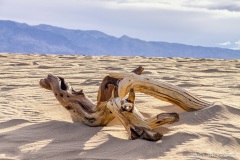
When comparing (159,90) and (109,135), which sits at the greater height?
(159,90)

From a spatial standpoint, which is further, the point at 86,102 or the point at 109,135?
the point at 86,102

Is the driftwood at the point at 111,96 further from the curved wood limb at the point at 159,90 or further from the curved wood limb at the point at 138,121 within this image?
the curved wood limb at the point at 138,121

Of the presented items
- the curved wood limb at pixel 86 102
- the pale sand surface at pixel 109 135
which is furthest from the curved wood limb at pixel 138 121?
the curved wood limb at pixel 86 102

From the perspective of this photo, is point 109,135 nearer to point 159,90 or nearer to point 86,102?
point 86,102

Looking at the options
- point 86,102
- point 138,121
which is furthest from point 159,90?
Answer: point 138,121

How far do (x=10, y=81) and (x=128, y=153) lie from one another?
4671 millimetres

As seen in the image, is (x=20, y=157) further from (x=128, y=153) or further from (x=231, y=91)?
(x=231, y=91)

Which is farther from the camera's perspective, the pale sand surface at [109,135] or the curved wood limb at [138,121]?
the curved wood limb at [138,121]

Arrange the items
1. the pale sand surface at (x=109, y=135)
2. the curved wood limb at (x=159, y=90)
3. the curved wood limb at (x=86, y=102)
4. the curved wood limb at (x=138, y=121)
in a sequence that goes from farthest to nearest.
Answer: the curved wood limb at (x=159, y=90) → the curved wood limb at (x=86, y=102) → the curved wood limb at (x=138, y=121) → the pale sand surface at (x=109, y=135)

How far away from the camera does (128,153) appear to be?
3076 millimetres

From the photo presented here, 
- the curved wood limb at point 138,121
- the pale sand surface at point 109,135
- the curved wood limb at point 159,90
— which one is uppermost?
the curved wood limb at point 159,90

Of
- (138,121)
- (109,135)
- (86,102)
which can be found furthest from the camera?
(86,102)

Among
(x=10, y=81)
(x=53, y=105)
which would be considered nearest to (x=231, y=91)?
(x=53, y=105)

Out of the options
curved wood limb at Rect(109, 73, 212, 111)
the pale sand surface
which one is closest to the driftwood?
curved wood limb at Rect(109, 73, 212, 111)
